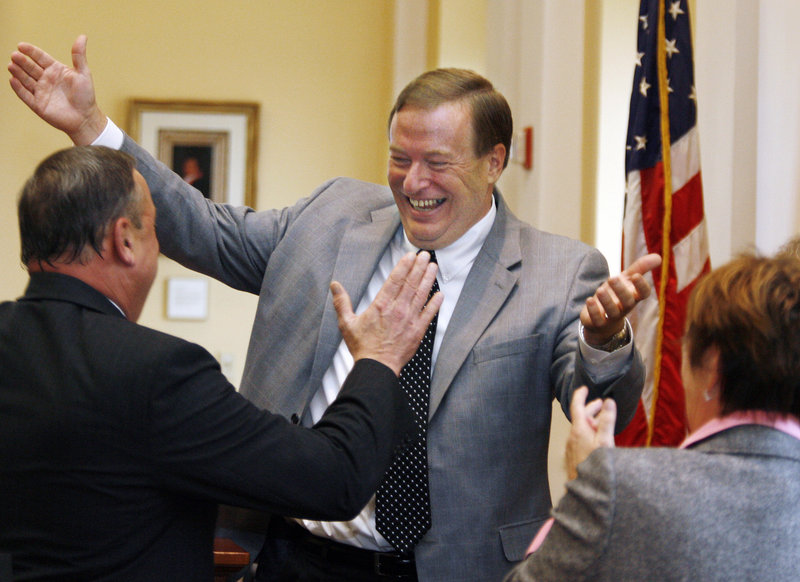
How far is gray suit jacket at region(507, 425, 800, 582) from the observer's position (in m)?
1.33

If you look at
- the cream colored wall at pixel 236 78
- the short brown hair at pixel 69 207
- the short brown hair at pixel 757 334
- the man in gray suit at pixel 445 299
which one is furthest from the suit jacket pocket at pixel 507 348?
the cream colored wall at pixel 236 78

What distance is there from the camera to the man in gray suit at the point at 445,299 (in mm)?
2145

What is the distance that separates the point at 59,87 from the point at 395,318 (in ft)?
3.46

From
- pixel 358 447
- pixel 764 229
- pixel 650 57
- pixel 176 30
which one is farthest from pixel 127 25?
pixel 358 447

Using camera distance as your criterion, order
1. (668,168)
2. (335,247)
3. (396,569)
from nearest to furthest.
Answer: (396,569), (335,247), (668,168)

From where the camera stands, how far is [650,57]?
323 cm

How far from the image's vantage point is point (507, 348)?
7.25 feet

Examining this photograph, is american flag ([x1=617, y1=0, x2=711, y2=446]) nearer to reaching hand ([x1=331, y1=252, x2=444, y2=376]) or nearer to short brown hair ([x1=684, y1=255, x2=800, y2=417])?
reaching hand ([x1=331, y1=252, x2=444, y2=376])

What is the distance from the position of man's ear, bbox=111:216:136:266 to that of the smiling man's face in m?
0.90

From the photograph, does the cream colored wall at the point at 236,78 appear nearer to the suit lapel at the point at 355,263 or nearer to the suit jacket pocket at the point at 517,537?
the suit lapel at the point at 355,263

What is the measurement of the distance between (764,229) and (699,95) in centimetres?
57

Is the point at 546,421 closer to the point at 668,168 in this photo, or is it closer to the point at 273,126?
the point at 668,168

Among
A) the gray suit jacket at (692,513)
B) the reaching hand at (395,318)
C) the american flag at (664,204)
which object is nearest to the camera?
the gray suit jacket at (692,513)

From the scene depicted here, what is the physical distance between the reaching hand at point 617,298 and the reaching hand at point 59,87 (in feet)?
4.08
